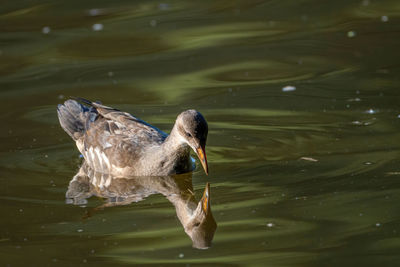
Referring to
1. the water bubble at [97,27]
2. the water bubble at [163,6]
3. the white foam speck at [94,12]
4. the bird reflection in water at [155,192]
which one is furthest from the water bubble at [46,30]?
the bird reflection in water at [155,192]

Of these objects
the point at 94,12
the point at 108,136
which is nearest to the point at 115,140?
the point at 108,136

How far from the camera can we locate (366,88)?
10594 millimetres

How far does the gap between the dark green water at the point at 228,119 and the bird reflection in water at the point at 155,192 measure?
0.11 m

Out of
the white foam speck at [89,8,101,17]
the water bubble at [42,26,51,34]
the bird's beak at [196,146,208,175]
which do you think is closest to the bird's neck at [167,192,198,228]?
the bird's beak at [196,146,208,175]

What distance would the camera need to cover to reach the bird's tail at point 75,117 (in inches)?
376

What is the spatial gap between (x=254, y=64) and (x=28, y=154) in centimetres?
397

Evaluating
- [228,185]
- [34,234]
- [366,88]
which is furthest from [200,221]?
[366,88]

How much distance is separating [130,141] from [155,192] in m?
1.03

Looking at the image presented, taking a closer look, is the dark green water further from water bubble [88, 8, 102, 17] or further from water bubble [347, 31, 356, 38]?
water bubble [347, 31, 356, 38]

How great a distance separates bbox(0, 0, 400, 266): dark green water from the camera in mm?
6793

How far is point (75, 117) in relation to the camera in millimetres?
9672

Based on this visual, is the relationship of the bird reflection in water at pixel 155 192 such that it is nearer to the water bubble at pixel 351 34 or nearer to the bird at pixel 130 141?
the bird at pixel 130 141

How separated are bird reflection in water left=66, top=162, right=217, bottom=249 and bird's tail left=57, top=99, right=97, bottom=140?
1.63 feet

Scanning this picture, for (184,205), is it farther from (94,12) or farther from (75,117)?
(94,12)
